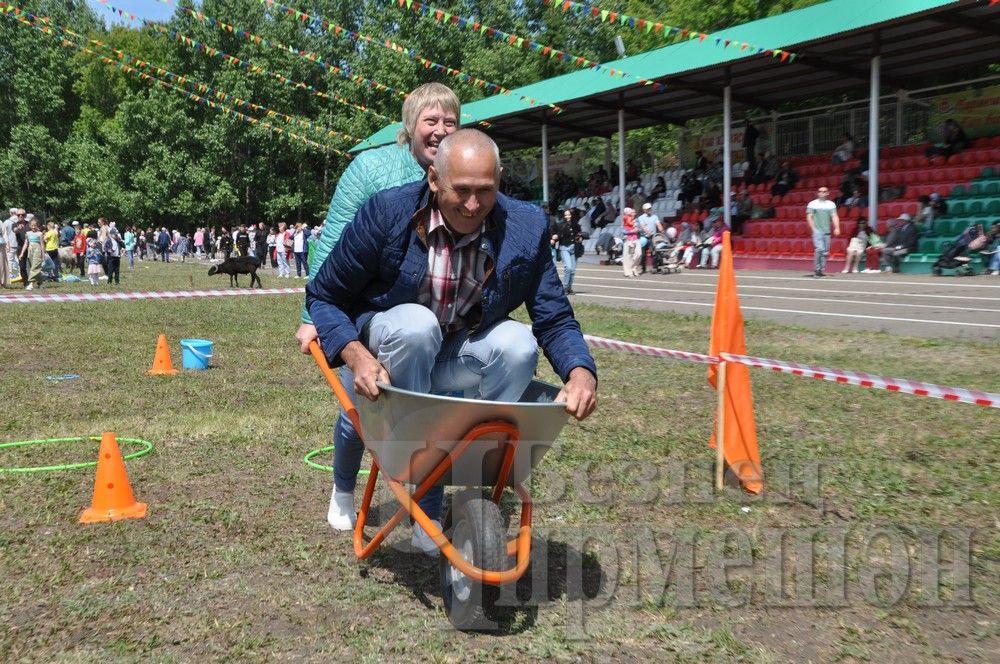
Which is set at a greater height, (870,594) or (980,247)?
(980,247)

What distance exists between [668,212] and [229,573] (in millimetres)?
26657

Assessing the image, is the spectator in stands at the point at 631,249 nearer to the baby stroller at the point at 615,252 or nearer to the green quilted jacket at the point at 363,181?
the baby stroller at the point at 615,252

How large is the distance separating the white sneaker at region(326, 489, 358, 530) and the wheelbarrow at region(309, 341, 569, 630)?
87 cm

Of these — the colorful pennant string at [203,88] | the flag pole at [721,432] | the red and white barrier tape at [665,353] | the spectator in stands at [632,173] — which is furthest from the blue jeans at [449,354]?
the spectator in stands at [632,173]

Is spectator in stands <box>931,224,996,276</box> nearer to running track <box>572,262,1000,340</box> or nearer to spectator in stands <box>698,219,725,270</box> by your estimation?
running track <box>572,262,1000,340</box>

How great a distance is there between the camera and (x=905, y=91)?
23688mm

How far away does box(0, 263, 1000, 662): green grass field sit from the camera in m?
2.96

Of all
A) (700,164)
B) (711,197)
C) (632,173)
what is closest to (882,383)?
(711,197)

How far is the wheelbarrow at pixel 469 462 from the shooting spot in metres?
2.71

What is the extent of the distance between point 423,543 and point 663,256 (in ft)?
66.0

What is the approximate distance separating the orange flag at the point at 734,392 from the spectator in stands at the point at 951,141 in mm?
19952

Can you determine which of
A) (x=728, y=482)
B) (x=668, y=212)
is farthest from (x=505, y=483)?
(x=668, y=212)

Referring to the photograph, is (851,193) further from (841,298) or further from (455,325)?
(455,325)

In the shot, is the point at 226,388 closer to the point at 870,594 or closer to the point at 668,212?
the point at 870,594
